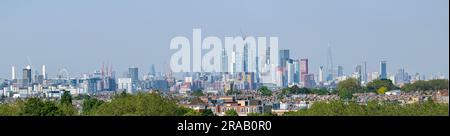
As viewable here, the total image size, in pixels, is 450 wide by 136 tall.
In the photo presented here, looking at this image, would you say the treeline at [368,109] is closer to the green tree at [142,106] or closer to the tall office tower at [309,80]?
the tall office tower at [309,80]

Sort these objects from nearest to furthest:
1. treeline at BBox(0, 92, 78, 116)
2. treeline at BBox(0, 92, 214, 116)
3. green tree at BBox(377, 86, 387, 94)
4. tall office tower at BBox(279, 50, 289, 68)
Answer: tall office tower at BBox(279, 50, 289, 68)
treeline at BBox(0, 92, 214, 116)
treeline at BBox(0, 92, 78, 116)
green tree at BBox(377, 86, 387, 94)

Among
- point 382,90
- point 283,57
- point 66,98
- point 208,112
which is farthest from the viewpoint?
point 382,90

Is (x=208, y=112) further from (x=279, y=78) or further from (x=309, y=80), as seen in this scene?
(x=279, y=78)

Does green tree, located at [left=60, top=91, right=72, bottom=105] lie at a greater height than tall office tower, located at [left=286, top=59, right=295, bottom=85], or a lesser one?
lesser

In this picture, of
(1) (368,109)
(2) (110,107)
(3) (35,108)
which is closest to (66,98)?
(2) (110,107)

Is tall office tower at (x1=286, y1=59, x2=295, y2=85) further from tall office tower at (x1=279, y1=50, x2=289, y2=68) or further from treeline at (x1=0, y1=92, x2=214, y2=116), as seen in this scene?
treeline at (x1=0, y1=92, x2=214, y2=116)

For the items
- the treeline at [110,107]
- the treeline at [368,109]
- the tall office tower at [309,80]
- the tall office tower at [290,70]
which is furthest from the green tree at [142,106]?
the tall office tower at [290,70]

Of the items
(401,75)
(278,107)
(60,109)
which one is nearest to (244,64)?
(401,75)

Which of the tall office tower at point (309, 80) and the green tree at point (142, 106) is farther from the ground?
the tall office tower at point (309, 80)

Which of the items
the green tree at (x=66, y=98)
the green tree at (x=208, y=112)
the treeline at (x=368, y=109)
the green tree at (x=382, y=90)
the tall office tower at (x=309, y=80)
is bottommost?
the green tree at (x=208, y=112)

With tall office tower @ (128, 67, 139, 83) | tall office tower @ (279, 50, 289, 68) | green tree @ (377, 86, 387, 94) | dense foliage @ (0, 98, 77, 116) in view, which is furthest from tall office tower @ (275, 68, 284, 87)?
dense foliage @ (0, 98, 77, 116)

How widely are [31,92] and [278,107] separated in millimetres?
3970

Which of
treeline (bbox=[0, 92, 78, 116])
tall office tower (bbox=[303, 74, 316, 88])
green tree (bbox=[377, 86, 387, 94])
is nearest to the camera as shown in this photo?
tall office tower (bbox=[303, 74, 316, 88])
